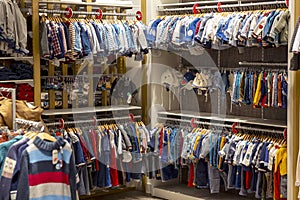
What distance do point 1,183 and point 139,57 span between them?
3286 millimetres

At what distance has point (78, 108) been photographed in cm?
699

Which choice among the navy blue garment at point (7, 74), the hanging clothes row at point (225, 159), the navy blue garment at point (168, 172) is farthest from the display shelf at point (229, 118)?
the navy blue garment at point (7, 74)

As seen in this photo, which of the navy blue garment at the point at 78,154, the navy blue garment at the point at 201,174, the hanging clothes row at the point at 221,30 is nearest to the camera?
the hanging clothes row at the point at 221,30

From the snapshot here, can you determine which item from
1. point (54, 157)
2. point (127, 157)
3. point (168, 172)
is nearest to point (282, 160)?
point (168, 172)

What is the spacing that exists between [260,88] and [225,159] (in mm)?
873

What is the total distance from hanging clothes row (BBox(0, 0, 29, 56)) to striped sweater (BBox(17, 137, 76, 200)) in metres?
2.32

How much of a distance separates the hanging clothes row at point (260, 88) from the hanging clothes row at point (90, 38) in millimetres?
1313

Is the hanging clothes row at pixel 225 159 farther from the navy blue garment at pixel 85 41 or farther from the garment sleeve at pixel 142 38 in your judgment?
the navy blue garment at pixel 85 41

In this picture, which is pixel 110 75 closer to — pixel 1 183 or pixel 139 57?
pixel 139 57

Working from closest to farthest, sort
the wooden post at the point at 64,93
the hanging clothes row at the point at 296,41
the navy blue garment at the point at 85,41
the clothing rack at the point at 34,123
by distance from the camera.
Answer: the clothing rack at the point at 34,123
the hanging clothes row at the point at 296,41
the navy blue garment at the point at 85,41
the wooden post at the point at 64,93

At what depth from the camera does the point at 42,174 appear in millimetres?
3943

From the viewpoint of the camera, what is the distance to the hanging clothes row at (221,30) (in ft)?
18.6

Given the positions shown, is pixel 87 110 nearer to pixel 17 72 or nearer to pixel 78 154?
pixel 78 154

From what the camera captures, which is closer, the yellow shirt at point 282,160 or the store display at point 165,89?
the yellow shirt at point 282,160
